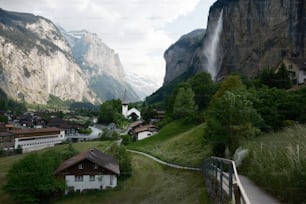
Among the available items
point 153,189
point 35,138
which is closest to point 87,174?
point 153,189

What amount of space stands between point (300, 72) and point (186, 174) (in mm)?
31652

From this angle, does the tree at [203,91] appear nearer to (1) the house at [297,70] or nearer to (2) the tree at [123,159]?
(1) the house at [297,70]

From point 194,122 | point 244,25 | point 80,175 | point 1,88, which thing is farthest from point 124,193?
point 1,88

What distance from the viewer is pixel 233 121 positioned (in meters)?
23.3

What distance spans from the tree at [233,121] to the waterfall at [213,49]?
7975 cm

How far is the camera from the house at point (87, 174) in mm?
28172

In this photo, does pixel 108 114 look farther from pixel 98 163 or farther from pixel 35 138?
pixel 98 163

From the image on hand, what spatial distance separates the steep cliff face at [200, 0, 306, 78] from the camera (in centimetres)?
6888

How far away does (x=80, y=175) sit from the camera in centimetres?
2831

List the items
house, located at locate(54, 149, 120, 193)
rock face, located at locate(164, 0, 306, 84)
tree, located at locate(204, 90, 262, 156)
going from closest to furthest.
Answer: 1. tree, located at locate(204, 90, 262, 156)
2. house, located at locate(54, 149, 120, 193)
3. rock face, located at locate(164, 0, 306, 84)

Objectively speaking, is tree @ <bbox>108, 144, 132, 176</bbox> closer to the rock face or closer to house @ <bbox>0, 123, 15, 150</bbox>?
house @ <bbox>0, 123, 15, 150</bbox>

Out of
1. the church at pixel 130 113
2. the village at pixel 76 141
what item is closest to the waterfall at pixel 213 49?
the church at pixel 130 113

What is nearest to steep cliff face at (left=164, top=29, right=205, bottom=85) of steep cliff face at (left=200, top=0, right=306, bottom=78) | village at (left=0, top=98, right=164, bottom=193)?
steep cliff face at (left=200, top=0, right=306, bottom=78)

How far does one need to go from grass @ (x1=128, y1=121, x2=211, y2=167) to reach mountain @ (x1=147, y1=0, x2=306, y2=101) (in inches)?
1336
